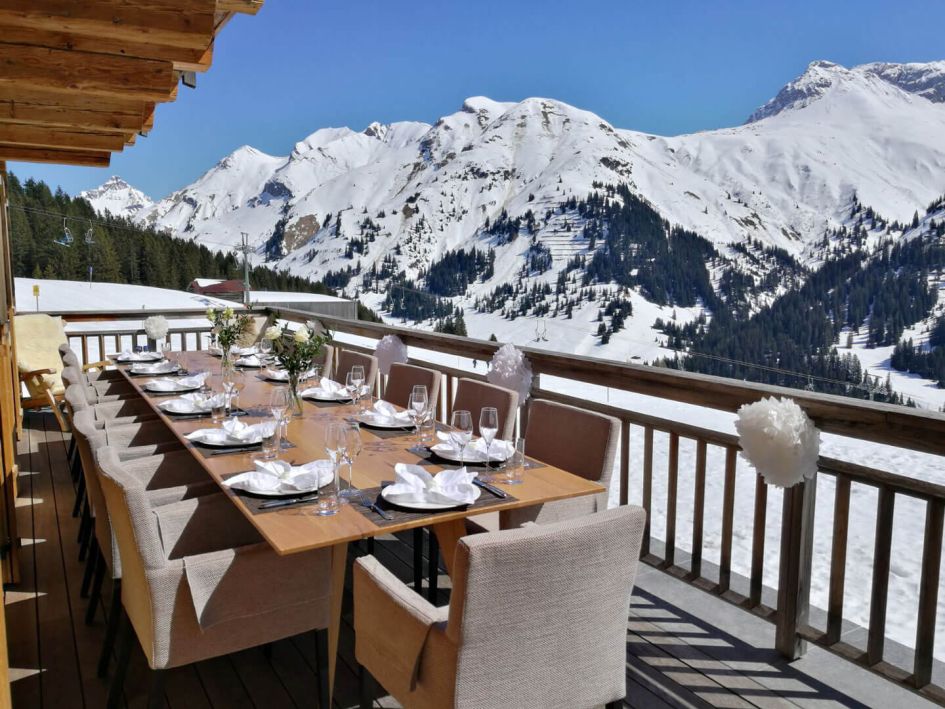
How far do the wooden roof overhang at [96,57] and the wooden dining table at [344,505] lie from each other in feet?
4.93

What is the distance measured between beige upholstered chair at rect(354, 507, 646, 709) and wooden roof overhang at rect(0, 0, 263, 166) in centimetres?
226

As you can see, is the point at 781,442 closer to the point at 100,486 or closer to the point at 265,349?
the point at 100,486

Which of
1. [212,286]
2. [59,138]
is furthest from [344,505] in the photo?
[212,286]

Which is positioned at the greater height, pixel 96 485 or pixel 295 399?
pixel 295 399

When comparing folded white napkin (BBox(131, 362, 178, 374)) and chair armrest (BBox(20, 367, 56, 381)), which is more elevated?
folded white napkin (BBox(131, 362, 178, 374))

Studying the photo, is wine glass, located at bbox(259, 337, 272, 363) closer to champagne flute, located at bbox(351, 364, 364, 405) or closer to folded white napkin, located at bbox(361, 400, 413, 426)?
champagne flute, located at bbox(351, 364, 364, 405)

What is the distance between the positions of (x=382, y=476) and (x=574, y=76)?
506 ft

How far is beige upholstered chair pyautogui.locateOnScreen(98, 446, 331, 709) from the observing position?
1.80 meters

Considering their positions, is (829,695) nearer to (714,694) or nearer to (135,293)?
(714,694)

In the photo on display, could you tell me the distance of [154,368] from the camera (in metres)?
4.32

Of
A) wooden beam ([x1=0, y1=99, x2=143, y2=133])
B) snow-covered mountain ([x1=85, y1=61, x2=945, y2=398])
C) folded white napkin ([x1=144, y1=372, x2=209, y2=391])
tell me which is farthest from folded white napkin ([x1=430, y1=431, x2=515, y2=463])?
snow-covered mountain ([x1=85, y1=61, x2=945, y2=398])

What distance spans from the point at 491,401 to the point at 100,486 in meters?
1.61

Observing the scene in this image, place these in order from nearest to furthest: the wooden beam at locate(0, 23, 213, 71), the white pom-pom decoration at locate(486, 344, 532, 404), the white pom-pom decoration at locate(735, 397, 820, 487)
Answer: the white pom-pom decoration at locate(735, 397, 820, 487)
the wooden beam at locate(0, 23, 213, 71)
the white pom-pom decoration at locate(486, 344, 532, 404)

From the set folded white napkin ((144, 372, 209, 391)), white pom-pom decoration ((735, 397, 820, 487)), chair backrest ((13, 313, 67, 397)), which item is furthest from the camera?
chair backrest ((13, 313, 67, 397))
